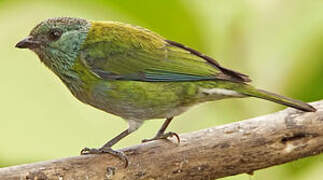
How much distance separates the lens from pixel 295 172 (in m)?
4.34

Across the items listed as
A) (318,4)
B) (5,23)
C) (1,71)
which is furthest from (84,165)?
(318,4)

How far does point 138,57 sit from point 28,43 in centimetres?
69

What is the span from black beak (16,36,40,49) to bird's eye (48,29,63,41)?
9cm

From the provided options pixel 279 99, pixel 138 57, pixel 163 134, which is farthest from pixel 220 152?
pixel 138 57

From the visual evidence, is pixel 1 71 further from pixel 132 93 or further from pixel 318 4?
pixel 318 4

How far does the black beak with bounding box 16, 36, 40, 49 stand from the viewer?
15.0 ft

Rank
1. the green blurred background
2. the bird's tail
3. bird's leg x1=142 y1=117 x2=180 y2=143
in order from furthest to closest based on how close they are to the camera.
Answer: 1. bird's leg x1=142 y1=117 x2=180 y2=143
2. the green blurred background
3. the bird's tail

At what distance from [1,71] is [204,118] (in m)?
1.31

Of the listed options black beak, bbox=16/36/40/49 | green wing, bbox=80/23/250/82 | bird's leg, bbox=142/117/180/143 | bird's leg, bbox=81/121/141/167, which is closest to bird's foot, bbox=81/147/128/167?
bird's leg, bbox=81/121/141/167

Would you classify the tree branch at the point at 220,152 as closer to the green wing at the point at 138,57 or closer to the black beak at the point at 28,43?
the green wing at the point at 138,57

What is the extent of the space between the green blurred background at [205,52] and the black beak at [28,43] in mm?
157

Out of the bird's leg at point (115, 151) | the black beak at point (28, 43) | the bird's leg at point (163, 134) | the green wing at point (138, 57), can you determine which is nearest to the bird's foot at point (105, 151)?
the bird's leg at point (115, 151)

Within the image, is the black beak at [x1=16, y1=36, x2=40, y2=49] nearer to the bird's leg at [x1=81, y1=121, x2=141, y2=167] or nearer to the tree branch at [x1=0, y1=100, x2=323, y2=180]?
the bird's leg at [x1=81, y1=121, x2=141, y2=167]

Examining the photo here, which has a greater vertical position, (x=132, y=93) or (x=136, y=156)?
(x=132, y=93)
